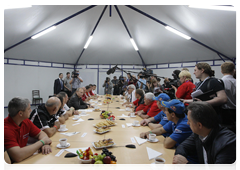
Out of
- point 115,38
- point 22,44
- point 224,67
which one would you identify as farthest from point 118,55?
point 224,67

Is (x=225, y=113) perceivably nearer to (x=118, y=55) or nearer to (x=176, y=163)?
(x=176, y=163)

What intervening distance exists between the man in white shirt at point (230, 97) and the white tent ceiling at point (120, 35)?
3.03 metres

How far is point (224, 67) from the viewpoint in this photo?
227 centimetres

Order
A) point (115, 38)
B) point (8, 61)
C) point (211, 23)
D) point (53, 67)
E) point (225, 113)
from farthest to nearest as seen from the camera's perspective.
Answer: point (53, 67) → point (115, 38) → point (8, 61) → point (211, 23) → point (225, 113)

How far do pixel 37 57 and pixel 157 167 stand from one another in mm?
9296

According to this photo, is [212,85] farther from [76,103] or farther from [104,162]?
[76,103]

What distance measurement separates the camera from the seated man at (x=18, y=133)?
1.31 meters

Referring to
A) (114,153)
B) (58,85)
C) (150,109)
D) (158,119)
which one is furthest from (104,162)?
(58,85)

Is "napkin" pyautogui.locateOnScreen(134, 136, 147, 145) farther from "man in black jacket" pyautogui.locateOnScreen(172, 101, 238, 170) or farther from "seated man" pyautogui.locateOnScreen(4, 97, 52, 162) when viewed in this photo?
"seated man" pyautogui.locateOnScreen(4, 97, 52, 162)

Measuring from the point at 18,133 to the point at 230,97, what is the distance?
2.88 m

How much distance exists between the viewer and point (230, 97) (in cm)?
212

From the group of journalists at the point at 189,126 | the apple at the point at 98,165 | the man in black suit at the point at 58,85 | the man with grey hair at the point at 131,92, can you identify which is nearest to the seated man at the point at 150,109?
the group of journalists at the point at 189,126

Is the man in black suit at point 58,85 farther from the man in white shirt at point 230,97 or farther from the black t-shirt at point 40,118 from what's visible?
the man in white shirt at point 230,97

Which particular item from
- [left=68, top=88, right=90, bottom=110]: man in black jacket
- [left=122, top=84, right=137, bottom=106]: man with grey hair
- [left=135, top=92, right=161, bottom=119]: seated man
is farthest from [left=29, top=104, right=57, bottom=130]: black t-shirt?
[left=122, top=84, right=137, bottom=106]: man with grey hair
